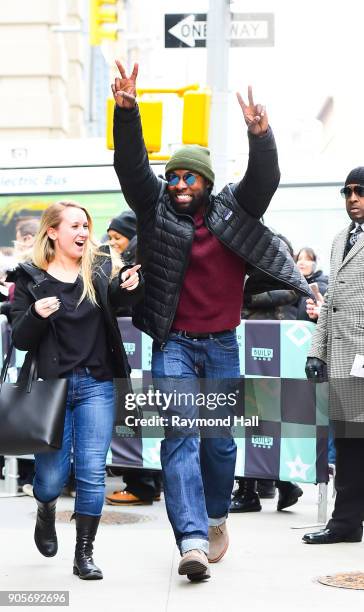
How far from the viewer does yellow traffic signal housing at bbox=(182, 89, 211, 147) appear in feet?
43.5

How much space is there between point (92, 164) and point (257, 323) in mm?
10807

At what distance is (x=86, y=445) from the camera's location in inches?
225

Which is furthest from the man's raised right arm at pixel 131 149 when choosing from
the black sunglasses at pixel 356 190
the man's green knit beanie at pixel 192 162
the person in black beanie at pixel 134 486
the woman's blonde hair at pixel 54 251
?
the person in black beanie at pixel 134 486

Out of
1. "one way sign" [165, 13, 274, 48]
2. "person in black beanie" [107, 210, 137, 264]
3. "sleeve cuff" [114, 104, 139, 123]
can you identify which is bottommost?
"person in black beanie" [107, 210, 137, 264]

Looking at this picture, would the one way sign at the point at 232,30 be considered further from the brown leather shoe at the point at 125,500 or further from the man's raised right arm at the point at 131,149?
the man's raised right arm at the point at 131,149

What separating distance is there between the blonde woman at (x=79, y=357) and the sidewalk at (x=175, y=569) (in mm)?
212

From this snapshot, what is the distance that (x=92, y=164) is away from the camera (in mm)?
18297

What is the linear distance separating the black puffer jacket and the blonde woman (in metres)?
0.18

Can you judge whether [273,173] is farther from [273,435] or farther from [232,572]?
[273,435]

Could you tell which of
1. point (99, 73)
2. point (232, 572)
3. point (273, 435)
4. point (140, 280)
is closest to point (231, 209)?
point (140, 280)

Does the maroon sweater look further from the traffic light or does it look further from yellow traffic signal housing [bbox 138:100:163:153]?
the traffic light

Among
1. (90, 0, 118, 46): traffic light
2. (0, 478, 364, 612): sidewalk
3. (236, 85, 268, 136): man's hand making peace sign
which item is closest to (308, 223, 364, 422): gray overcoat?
(0, 478, 364, 612): sidewalk

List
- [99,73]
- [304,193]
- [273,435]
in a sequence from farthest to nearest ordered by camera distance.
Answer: [99,73]
[304,193]
[273,435]

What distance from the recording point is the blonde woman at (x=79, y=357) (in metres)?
5.72
